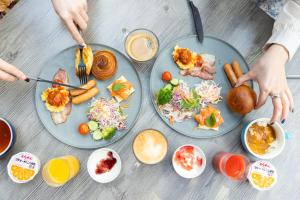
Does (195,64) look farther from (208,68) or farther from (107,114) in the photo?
(107,114)

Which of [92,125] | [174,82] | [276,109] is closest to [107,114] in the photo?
[92,125]

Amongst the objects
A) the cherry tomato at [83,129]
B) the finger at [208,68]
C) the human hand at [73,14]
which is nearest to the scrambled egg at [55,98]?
the cherry tomato at [83,129]

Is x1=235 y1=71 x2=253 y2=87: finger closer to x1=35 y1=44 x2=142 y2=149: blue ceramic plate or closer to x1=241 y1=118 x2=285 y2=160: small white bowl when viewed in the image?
x1=241 y1=118 x2=285 y2=160: small white bowl

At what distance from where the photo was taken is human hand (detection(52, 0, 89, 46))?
1.12m

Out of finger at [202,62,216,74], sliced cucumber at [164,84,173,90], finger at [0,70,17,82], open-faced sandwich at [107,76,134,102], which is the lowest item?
finger at [202,62,216,74]

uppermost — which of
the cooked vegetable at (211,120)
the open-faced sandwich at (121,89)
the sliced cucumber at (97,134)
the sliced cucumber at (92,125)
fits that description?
the open-faced sandwich at (121,89)

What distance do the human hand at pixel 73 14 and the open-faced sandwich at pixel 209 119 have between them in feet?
1.75

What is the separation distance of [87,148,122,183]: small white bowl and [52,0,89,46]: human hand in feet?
1.38

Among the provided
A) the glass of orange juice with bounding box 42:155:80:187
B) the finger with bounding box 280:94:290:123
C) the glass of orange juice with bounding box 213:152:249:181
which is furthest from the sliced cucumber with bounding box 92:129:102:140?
the finger with bounding box 280:94:290:123

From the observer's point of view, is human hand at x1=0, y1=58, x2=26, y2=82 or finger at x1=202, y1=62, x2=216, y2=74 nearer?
human hand at x1=0, y1=58, x2=26, y2=82

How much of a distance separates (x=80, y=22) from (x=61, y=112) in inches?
13.6

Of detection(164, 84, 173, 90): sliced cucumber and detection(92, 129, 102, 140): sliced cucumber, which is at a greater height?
detection(92, 129, 102, 140): sliced cucumber

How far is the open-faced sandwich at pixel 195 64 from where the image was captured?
1.24m

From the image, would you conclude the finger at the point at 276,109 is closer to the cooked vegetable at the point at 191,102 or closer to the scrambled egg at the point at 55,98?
the cooked vegetable at the point at 191,102
